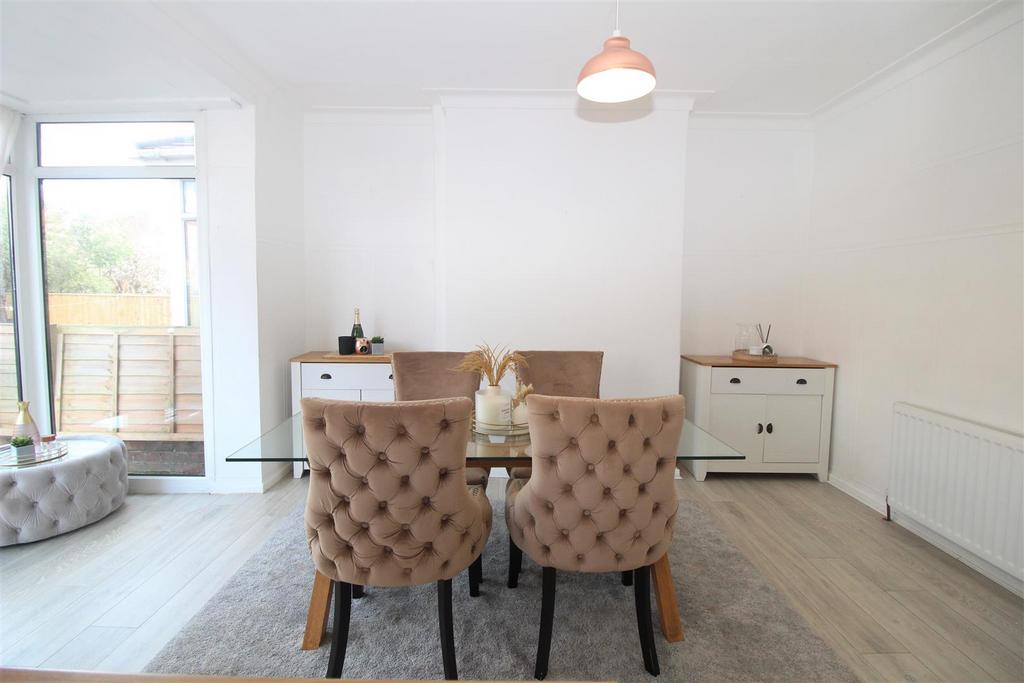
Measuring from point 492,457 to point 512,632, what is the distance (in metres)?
0.73

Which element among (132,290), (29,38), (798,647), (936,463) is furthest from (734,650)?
(29,38)

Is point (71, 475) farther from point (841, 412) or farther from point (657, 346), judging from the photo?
point (841, 412)

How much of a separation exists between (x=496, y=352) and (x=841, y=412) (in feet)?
7.92

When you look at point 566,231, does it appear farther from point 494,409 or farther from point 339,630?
point 339,630

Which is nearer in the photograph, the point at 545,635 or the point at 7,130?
A: the point at 545,635

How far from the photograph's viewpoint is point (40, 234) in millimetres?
3166

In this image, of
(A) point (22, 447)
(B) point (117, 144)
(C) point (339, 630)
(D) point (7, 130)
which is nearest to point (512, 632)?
(C) point (339, 630)

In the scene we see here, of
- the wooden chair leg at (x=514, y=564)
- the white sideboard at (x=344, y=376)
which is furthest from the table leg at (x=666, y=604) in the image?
the white sideboard at (x=344, y=376)

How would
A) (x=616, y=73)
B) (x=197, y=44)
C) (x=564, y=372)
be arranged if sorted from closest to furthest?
(x=616, y=73) → (x=197, y=44) → (x=564, y=372)

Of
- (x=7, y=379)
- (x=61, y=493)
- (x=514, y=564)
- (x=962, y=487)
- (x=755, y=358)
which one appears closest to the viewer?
(x=514, y=564)

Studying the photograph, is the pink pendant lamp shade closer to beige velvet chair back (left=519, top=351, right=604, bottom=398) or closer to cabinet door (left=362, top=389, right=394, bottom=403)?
beige velvet chair back (left=519, top=351, right=604, bottom=398)

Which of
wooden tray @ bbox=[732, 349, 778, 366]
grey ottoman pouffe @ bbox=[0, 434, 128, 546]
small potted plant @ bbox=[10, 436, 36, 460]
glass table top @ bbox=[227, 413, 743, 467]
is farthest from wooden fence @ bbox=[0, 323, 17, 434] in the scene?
wooden tray @ bbox=[732, 349, 778, 366]

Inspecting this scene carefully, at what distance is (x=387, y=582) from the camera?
1597 millimetres

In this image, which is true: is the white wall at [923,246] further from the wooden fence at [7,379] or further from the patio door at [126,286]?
the wooden fence at [7,379]
